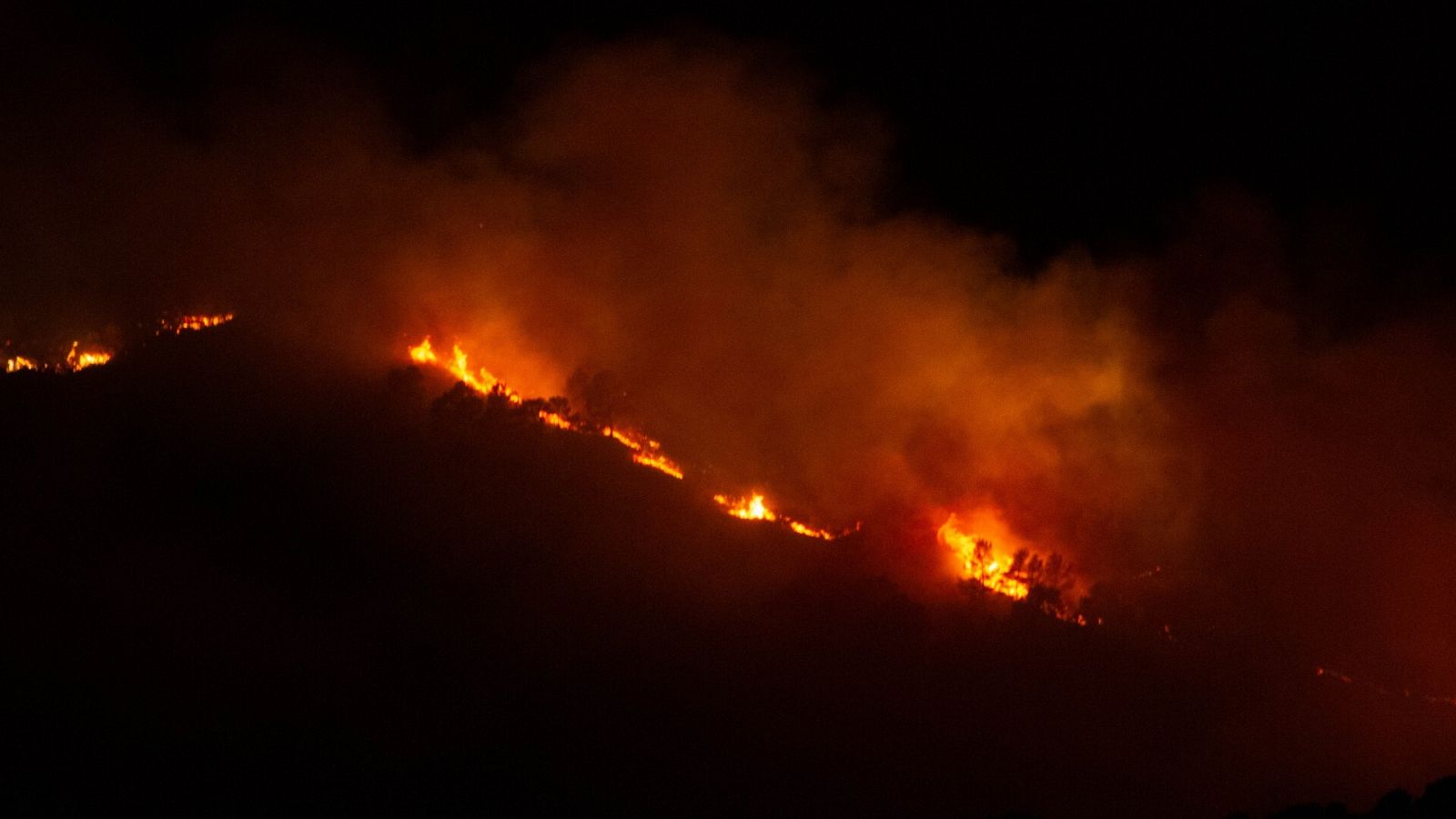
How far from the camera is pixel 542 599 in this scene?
12992 millimetres

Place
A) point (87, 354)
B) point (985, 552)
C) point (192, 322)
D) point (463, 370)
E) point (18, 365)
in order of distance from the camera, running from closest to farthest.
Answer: point (985, 552), point (18, 365), point (463, 370), point (87, 354), point (192, 322)

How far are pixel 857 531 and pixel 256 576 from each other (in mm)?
6742

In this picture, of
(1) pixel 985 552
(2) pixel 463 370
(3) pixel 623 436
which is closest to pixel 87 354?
(2) pixel 463 370

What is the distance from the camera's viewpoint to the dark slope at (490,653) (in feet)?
33.5

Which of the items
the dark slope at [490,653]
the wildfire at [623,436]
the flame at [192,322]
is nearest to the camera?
the dark slope at [490,653]

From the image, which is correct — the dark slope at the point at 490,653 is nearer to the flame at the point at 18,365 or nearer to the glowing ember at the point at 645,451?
the glowing ember at the point at 645,451

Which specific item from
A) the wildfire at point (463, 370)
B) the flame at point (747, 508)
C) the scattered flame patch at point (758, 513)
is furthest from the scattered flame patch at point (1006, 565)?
the wildfire at point (463, 370)

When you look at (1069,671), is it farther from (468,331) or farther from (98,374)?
(98,374)

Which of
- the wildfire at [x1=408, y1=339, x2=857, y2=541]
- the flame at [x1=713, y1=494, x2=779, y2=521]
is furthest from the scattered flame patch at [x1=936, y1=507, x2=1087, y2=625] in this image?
the flame at [x1=713, y1=494, x2=779, y2=521]

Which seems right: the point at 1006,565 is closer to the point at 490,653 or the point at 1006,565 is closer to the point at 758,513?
the point at 758,513

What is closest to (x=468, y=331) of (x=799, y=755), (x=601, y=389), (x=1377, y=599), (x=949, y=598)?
(x=601, y=389)

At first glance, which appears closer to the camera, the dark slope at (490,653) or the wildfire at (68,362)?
the dark slope at (490,653)

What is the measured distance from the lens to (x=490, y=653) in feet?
39.0

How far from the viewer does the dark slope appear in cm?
1022
